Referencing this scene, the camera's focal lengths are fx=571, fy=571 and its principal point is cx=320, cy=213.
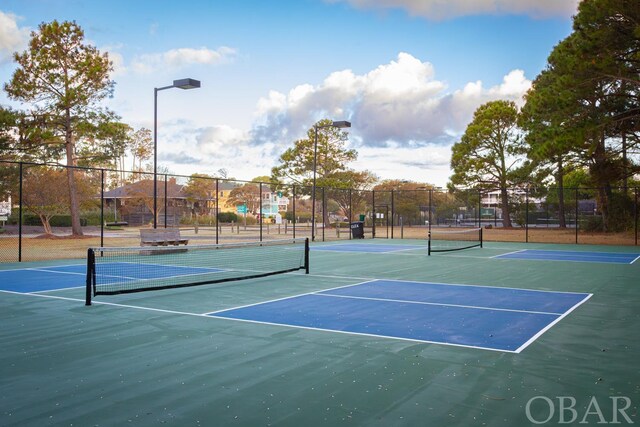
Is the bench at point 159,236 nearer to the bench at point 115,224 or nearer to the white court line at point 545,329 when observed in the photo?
the white court line at point 545,329

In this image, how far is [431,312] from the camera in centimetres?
890

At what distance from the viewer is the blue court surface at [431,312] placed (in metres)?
7.30

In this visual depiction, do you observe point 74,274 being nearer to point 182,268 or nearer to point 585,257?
point 182,268

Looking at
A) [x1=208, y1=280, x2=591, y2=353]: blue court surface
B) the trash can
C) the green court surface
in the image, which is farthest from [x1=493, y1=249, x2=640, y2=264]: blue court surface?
the trash can

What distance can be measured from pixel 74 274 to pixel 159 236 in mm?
6934

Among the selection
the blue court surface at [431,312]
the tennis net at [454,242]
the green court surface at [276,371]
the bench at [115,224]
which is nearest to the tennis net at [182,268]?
the green court surface at [276,371]

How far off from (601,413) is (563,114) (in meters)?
20.3

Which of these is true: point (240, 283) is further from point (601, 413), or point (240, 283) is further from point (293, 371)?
point (601, 413)

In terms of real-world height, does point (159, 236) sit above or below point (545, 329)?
above

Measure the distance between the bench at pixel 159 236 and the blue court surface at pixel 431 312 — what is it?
37.6 feet

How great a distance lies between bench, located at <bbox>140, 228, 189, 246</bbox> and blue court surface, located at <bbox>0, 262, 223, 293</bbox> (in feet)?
13.0

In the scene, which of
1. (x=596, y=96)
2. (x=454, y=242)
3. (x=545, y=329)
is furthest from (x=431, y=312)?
(x=454, y=242)

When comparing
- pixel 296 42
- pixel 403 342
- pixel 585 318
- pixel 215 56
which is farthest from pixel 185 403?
pixel 215 56

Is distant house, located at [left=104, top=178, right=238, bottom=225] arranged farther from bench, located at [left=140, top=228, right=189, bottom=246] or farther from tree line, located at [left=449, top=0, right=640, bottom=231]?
tree line, located at [left=449, top=0, right=640, bottom=231]
